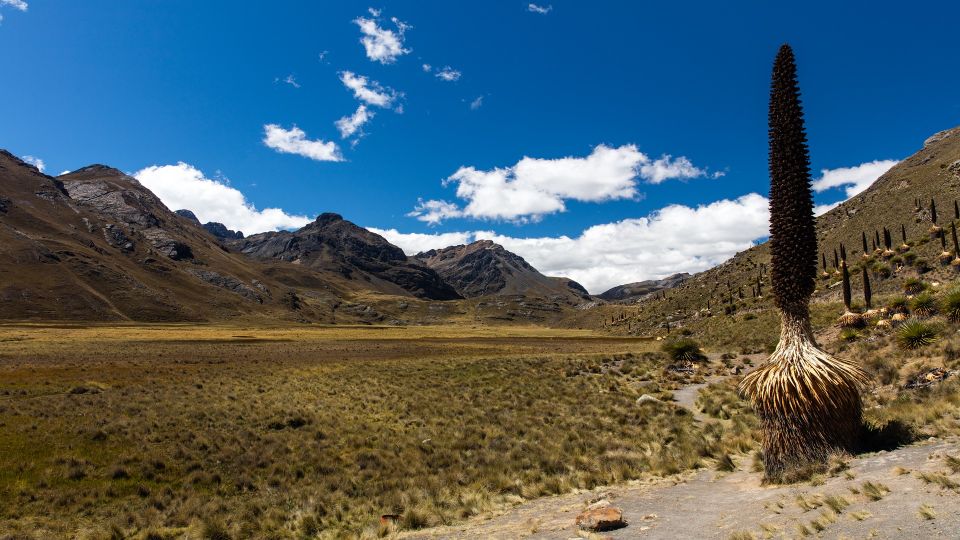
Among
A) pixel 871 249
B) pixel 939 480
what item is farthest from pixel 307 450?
pixel 871 249

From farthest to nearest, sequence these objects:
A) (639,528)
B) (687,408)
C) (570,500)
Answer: (687,408) → (570,500) → (639,528)

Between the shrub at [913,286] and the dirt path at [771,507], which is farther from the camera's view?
the shrub at [913,286]

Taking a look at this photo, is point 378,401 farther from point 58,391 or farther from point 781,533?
point 781,533

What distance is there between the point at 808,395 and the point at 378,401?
24.1 m

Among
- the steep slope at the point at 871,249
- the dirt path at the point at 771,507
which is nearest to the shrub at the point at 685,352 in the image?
the steep slope at the point at 871,249

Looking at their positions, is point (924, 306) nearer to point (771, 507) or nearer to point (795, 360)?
point (795, 360)

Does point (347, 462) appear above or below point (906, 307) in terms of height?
below

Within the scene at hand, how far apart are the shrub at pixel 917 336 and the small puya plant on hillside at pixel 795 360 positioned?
13794mm

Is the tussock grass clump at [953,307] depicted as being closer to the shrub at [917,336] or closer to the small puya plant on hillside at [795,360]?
the shrub at [917,336]

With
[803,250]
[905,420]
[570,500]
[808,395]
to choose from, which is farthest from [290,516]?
[905,420]

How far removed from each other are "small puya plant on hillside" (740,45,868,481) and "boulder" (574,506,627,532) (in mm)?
3814

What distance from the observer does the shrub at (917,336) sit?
20625 millimetres

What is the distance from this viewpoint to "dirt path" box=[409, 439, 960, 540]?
7.29 meters

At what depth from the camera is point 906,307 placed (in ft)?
96.3
